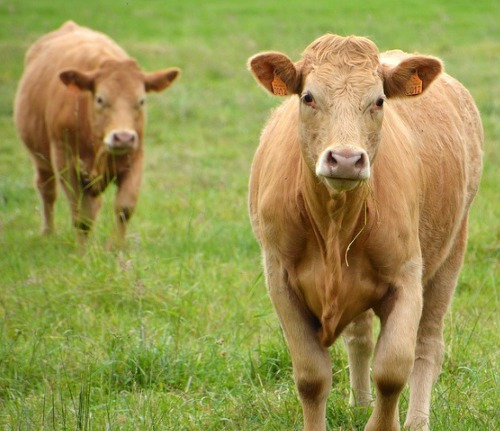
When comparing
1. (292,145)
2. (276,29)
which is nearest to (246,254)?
(292,145)

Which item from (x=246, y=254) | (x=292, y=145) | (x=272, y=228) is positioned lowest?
(x=246, y=254)

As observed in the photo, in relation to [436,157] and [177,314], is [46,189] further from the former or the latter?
[436,157]

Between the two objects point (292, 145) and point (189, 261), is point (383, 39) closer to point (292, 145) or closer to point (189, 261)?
point (189, 261)

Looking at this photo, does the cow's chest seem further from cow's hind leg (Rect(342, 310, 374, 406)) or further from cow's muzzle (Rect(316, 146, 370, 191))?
cow's hind leg (Rect(342, 310, 374, 406))

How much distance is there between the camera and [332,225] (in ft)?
15.6

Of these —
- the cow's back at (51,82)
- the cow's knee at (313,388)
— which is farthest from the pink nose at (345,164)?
the cow's back at (51,82)

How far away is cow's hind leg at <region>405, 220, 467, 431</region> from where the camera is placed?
5.36m

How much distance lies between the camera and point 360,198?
470cm

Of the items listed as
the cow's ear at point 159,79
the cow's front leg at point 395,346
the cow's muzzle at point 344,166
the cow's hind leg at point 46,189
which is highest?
the cow's muzzle at point 344,166

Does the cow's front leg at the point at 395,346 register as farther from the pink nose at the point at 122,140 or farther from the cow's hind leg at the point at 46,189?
the cow's hind leg at the point at 46,189

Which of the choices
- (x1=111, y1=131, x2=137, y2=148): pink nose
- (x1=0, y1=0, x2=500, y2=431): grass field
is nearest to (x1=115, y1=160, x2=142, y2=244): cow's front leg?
(x1=0, y1=0, x2=500, y2=431): grass field

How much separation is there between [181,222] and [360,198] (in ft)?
15.8

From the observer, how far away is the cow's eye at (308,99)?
15.2 feet

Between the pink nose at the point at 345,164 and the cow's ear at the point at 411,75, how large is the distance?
702 mm
